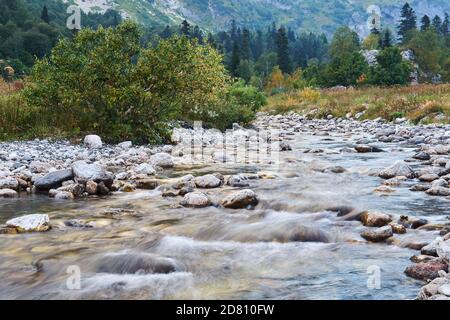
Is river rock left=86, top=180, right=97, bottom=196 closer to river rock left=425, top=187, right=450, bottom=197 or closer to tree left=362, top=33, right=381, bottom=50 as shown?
river rock left=425, top=187, right=450, bottom=197

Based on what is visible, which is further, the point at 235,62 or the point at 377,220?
the point at 235,62

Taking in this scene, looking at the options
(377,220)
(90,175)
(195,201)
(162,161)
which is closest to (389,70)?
(162,161)

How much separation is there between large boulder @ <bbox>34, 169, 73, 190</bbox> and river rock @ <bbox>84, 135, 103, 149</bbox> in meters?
5.29

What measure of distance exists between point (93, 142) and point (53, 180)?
5756mm

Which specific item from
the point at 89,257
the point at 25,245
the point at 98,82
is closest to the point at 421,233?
the point at 89,257

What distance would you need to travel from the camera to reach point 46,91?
16.4 metres

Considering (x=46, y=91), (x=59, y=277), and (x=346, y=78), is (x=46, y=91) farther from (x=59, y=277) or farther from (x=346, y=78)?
(x=346, y=78)

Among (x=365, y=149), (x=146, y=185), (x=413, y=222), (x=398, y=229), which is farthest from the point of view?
(x=365, y=149)

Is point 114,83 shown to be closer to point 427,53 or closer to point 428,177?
point 428,177

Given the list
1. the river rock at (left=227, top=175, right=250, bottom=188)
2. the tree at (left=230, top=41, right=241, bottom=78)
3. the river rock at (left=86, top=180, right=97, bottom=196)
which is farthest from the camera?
the tree at (left=230, top=41, right=241, bottom=78)

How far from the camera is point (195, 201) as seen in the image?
8859 millimetres

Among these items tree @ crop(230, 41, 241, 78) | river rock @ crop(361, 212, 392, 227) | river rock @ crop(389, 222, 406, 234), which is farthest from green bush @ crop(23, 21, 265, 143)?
tree @ crop(230, 41, 241, 78)

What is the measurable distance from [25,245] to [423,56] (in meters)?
85.4

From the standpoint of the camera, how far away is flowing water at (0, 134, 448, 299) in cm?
519
